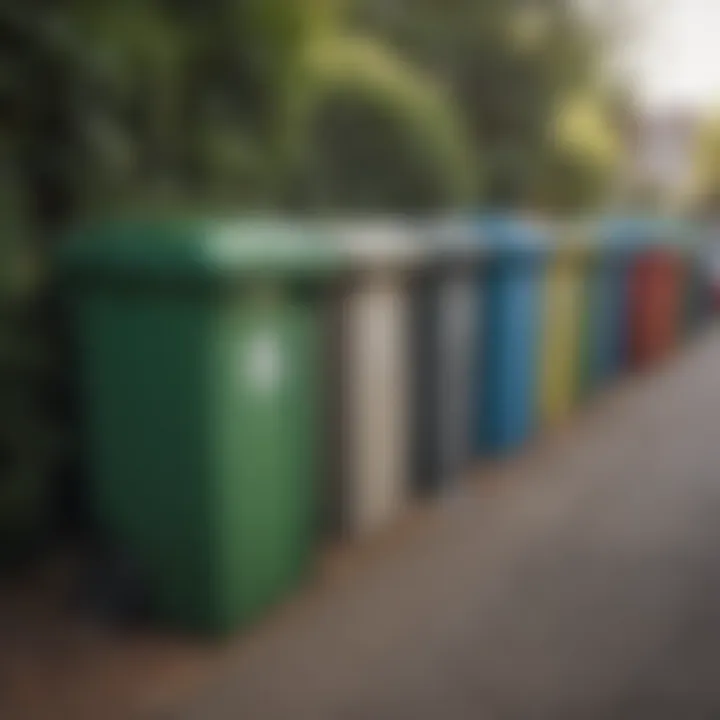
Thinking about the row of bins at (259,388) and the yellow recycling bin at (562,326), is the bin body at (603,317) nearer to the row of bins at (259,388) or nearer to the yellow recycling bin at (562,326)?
the yellow recycling bin at (562,326)

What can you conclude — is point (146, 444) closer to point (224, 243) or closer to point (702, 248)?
point (224, 243)

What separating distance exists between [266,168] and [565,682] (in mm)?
4029

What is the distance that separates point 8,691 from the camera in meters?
4.30

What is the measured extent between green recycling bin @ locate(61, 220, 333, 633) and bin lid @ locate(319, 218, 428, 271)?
49 centimetres

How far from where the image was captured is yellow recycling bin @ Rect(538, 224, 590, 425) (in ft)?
29.5

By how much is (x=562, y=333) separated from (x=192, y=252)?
5.52 meters

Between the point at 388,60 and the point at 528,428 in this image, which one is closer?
the point at 528,428

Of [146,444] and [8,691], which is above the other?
[146,444]

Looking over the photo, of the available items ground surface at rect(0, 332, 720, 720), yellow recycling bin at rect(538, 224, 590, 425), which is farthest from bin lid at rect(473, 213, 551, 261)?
ground surface at rect(0, 332, 720, 720)

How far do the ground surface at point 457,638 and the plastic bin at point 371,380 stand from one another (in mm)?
197

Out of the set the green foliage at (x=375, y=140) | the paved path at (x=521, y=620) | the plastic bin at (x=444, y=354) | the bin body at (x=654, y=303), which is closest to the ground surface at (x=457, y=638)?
the paved path at (x=521, y=620)

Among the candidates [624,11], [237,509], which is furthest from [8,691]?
[624,11]

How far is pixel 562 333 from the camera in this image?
31.0 feet

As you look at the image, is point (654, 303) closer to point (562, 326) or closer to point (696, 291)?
point (696, 291)
